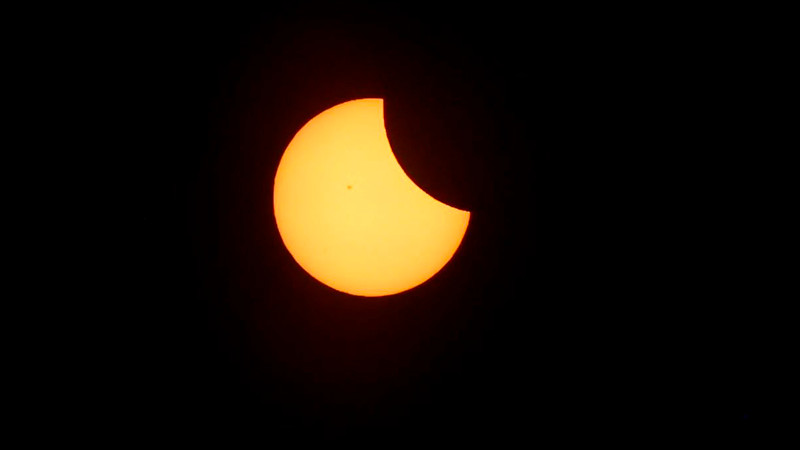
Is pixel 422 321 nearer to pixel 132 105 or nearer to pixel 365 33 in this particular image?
pixel 365 33

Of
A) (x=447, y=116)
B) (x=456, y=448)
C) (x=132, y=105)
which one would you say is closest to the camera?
(x=447, y=116)

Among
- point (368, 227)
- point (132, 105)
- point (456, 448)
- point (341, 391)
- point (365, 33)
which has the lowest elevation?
point (456, 448)

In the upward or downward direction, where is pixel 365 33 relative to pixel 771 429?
upward

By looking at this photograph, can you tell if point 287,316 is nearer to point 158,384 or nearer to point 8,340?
point 158,384

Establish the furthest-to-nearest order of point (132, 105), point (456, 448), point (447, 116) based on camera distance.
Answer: point (456, 448) → point (132, 105) → point (447, 116)

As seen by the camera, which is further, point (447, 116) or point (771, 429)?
point (771, 429)

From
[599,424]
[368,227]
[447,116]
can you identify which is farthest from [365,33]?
A: [599,424]
